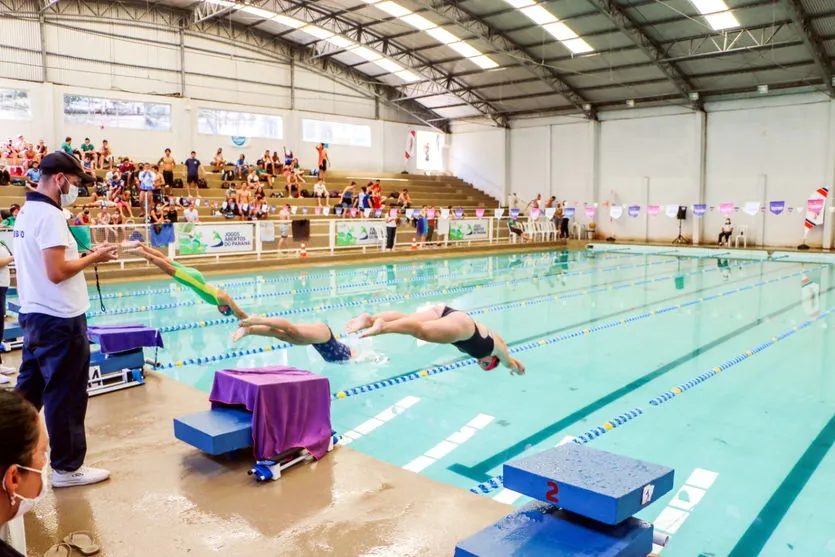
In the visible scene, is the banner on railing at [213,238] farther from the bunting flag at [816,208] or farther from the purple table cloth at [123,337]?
the bunting flag at [816,208]

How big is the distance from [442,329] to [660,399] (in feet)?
8.96

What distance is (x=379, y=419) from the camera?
4891 millimetres

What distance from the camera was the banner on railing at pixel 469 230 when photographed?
19047 mm

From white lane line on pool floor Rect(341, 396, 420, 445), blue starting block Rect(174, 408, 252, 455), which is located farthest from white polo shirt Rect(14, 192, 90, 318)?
white lane line on pool floor Rect(341, 396, 420, 445)

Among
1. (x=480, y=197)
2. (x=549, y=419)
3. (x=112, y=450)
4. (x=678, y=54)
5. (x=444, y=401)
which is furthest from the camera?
(x=480, y=197)

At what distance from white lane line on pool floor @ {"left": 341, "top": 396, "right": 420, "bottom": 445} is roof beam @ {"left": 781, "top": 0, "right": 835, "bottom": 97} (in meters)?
14.0

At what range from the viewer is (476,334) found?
378 centimetres

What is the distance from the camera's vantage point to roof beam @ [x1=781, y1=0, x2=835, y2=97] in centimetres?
1442

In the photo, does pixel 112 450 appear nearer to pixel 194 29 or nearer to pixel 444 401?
pixel 444 401

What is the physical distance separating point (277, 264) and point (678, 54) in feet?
43.4

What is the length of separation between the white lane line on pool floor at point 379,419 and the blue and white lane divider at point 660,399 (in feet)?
3.70

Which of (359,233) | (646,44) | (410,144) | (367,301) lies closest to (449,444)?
(367,301)

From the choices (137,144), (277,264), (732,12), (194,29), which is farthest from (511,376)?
(194,29)

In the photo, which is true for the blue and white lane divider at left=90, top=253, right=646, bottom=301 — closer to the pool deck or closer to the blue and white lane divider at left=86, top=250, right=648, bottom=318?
the blue and white lane divider at left=86, top=250, right=648, bottom=318
